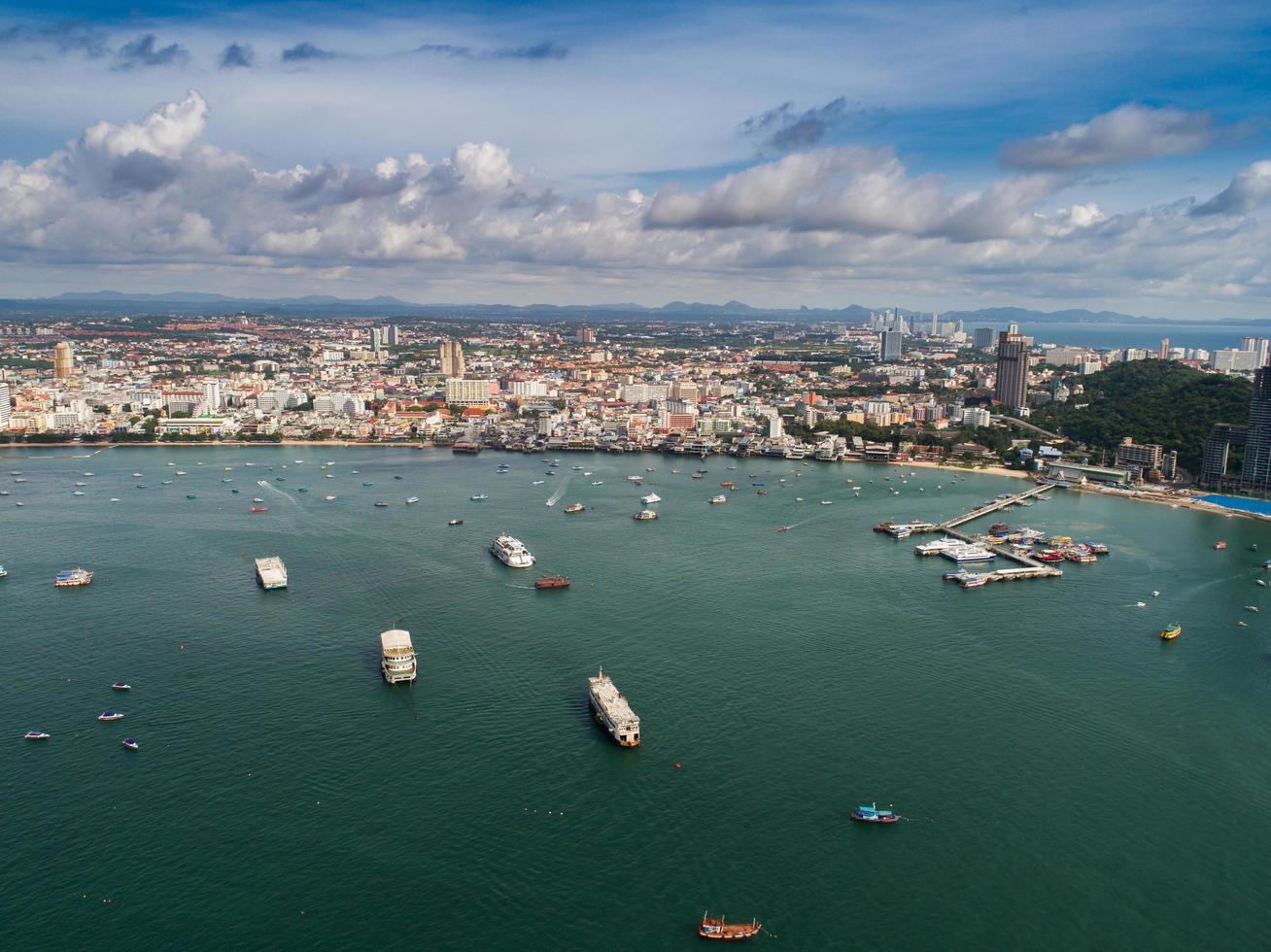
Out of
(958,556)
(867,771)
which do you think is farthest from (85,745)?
(958,556)

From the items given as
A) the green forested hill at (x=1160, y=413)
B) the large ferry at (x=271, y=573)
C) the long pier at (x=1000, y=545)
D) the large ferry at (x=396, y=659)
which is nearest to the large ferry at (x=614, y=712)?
the large ferry at (x=396, y=659)

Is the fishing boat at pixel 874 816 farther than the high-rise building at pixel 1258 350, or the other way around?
the high-rise building at pixel 1258 350

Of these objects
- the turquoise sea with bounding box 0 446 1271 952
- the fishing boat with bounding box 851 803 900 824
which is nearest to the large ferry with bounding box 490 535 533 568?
the turquoise sea with bounding box 0 446 1271 952

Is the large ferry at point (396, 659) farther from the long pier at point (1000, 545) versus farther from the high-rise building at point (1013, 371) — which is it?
the high-rise building at point (1013, 371)

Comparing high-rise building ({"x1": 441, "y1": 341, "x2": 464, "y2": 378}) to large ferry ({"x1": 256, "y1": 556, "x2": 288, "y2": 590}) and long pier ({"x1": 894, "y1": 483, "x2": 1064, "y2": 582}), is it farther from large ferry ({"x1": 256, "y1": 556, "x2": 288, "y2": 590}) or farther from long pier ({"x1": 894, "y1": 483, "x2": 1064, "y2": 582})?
large ferry ({"x1": 256, "y1": 556, "x2": 288, "y2": 590})

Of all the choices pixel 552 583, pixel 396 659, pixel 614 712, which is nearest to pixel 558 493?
pixel 552 583

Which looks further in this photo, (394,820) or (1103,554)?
(1103,554)

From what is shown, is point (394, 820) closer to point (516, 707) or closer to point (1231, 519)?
point (516, 707)
